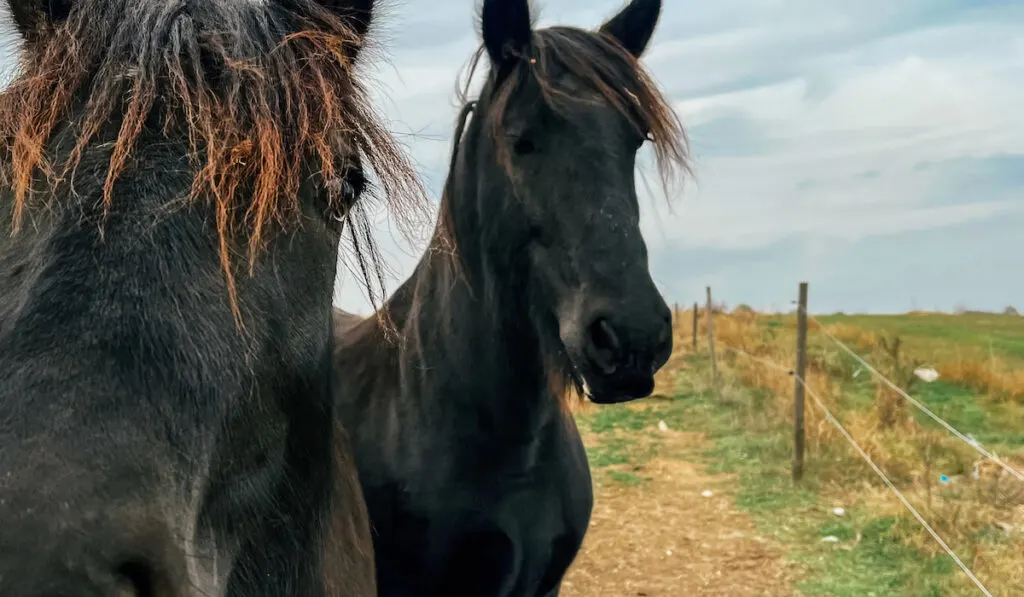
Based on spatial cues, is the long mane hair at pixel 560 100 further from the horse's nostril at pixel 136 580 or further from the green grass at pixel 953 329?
the green grass at pixel 953 329

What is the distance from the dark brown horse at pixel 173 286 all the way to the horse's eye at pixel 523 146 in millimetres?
840

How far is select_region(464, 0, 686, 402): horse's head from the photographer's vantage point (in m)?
2.34

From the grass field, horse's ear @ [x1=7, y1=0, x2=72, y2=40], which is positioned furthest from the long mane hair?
the grass field

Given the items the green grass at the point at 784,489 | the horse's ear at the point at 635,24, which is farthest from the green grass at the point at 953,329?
the horse's ear at the point at 635,24

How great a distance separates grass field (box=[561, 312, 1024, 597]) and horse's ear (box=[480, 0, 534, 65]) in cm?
216

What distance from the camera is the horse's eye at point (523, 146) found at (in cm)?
262

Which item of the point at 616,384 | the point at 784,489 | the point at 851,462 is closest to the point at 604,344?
the point at 616,384

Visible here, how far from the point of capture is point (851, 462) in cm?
761

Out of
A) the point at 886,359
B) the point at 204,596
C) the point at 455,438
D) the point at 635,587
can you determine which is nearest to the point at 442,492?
the point at 455,438

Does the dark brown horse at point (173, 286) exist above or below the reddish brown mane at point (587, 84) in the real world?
below

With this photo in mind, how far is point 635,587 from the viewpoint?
217 inches

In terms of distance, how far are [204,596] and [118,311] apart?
1.41ft

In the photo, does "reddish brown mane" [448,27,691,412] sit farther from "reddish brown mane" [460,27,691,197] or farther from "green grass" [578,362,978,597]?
"green grass" [578,362,978,597]

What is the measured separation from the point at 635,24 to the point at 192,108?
2147 millimetres
